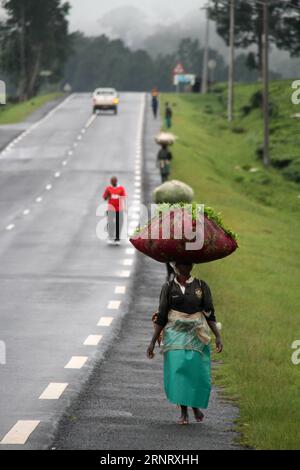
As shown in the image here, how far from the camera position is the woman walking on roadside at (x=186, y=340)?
11.2 m

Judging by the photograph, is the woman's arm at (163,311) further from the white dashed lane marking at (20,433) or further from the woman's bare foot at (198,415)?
the white dashed lane marking at (20,433)

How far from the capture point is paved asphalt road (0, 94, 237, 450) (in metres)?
11.0

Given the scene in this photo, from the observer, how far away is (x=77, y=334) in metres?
17.6

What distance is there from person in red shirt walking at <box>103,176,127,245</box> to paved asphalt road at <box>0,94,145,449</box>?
490 mm

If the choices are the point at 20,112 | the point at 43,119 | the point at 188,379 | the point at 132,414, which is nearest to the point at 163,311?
the point at 188,379

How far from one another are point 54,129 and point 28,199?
3207cm

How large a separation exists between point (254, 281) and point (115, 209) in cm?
674

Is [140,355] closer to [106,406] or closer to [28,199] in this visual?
[106,406]

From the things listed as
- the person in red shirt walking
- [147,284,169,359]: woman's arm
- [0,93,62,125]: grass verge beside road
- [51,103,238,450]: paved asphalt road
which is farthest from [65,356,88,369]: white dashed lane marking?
[0,93,62,125]: grass verge beside road

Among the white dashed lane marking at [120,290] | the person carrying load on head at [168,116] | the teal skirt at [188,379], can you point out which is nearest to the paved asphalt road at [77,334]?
the white dashed lane marking at [120,290]

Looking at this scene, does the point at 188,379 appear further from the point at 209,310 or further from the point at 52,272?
the point at 52,272

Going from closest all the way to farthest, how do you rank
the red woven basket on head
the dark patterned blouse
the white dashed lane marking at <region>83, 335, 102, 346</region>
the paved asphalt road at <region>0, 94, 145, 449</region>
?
the red woven basket on head, the dark patterned blouse, the paved asphalt road at <region>0, 94, 145, 449</region>, the white dashed lane marking at <region>83, 335, 102, 346</region>

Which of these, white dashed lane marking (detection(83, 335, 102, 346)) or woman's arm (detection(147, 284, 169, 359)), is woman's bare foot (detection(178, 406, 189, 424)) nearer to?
woman's arm (detection(147, 284, 169, 359))
